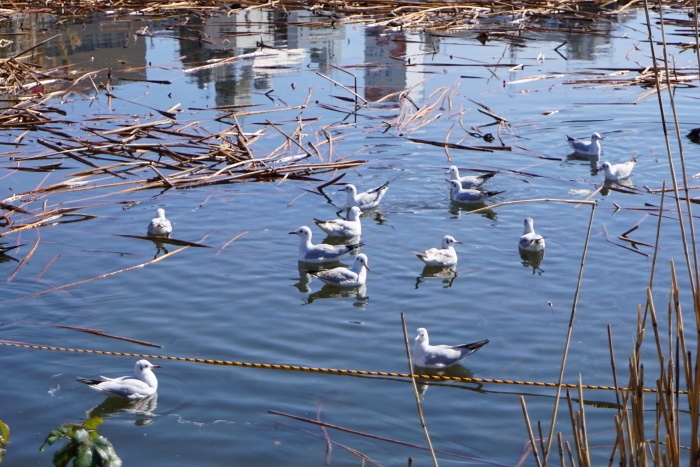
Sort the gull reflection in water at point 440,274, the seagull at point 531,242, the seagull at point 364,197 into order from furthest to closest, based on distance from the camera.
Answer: the seagull at point 364,197 < the seagull at point 531,242 < the gull reflection in water at point 440,274

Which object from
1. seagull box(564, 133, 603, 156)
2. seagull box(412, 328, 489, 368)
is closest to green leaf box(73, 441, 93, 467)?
seagull box(412, 328, 489, 368)

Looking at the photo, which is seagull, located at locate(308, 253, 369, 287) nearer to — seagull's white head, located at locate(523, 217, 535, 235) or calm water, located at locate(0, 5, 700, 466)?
calm water, located at locate(0, 5, 700, 466)

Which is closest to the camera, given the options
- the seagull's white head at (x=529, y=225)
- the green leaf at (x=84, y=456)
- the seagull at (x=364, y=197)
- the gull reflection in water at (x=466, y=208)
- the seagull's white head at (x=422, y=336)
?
the green leaf at (x=84, y=456)

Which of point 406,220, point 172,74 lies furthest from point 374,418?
point 172,74

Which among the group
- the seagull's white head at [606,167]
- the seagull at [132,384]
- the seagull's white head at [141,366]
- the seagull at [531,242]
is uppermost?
the seagull's white head at [606,167]

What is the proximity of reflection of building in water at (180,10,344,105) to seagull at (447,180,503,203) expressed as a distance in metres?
5.93

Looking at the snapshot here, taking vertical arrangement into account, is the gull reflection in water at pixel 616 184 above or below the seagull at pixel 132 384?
above

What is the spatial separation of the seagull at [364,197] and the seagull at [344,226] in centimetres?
37

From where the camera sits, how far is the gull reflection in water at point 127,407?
19.6ft

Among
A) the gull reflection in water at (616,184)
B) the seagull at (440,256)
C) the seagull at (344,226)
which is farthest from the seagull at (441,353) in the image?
the gull reflection in water at (616,184)

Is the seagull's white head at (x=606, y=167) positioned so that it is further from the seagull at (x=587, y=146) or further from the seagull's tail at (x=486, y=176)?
the seagull's tail at (x=486, y=176)

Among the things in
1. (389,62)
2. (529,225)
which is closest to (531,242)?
(529,225)

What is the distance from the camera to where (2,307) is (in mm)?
7477

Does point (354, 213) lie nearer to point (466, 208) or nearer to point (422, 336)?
point (466, 208)
